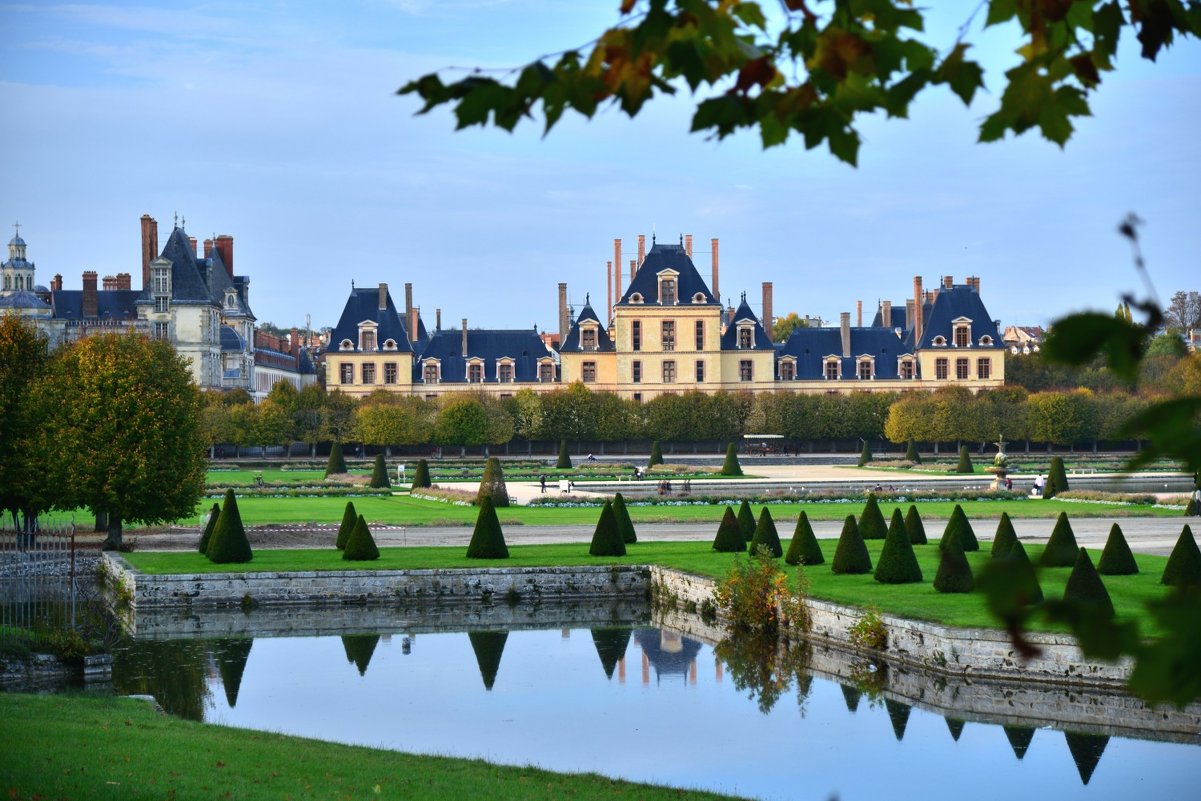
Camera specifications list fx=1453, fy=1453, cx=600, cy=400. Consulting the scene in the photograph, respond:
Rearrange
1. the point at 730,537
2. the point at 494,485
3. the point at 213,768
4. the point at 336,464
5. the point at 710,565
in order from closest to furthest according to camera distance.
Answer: the point at 213,768 < the point at 710,565 < the point at 730,537 < the point at 494,485 < the point at 336,464

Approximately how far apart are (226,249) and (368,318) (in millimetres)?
12156

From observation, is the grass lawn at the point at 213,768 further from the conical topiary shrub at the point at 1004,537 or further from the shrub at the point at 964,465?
the shrub at the point at 964,465

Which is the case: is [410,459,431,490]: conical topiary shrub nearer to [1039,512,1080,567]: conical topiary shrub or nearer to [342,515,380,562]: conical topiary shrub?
[342,515,380,562]: conical topiary shrub

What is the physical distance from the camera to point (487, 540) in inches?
720

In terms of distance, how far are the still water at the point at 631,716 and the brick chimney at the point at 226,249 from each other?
186 ft

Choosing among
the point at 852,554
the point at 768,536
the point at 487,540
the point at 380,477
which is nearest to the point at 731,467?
the point at 380,477

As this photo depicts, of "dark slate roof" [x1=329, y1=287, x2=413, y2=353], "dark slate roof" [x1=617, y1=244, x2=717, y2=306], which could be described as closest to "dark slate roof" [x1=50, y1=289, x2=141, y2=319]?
"dark slate roof" [x1=329, y1=287, x2=413, y2=353]

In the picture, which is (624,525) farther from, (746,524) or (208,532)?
(208,532)

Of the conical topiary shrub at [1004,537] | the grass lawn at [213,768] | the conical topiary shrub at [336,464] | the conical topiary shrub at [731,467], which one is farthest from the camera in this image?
the conical topiary shrub at [336,464]

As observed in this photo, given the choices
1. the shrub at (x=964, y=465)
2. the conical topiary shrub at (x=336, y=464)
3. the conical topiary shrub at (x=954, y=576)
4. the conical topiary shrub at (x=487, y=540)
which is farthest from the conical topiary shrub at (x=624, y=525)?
the conical topiary shrub at (x=336, y=464)

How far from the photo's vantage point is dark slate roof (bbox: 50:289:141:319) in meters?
64.2

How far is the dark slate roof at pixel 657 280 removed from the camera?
60.0 meters

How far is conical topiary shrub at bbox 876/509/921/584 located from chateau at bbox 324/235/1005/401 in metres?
44.4

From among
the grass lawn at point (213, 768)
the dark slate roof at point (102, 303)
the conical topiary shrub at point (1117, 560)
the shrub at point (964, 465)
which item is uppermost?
the dark slate roof at point (102, 303)
